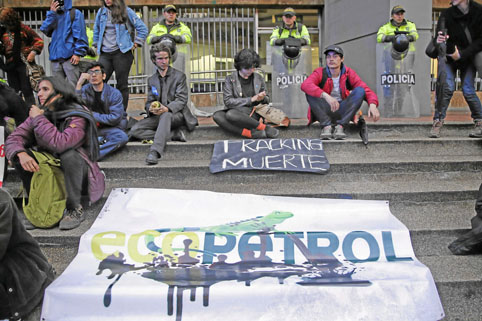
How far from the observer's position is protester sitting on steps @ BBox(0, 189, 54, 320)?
252cm

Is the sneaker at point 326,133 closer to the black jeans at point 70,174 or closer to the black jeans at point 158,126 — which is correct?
the black jeans at point 158,126

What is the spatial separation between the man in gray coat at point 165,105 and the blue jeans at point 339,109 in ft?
5.37

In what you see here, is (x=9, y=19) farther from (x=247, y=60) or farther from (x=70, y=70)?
(x=247, y=60)

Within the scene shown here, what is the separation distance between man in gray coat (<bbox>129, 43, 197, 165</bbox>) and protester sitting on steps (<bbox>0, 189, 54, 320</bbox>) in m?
2.82

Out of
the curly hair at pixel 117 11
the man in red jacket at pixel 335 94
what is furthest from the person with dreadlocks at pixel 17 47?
the man in red jacket at pixel 335 94

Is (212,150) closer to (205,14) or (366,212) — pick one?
(366,212)

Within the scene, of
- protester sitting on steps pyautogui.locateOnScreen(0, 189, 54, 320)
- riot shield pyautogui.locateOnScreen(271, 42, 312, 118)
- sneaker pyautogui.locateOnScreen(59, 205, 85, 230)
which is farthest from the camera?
riot shield pyautogui.locateOnScreen(271, 42, 312, 118)

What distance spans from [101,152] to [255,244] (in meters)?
2.56

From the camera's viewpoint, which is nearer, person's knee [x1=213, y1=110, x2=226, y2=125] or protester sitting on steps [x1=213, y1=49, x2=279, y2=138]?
protester sitting on steps [x1=213, y1=49, x2=279, y2=138]

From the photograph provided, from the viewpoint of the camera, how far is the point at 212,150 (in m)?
5.45

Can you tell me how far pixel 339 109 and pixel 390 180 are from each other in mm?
1390

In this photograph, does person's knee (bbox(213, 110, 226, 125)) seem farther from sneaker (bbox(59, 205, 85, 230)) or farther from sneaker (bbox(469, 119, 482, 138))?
sneaker (bbox(469, 119, 482, 138))

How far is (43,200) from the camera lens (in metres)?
3.90

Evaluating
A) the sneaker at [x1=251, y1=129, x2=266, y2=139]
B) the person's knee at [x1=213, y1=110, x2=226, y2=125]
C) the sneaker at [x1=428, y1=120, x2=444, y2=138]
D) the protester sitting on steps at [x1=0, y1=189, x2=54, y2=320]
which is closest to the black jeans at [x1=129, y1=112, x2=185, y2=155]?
the person's knee at [x1=213, y1=110, x2=226, y2=125]
